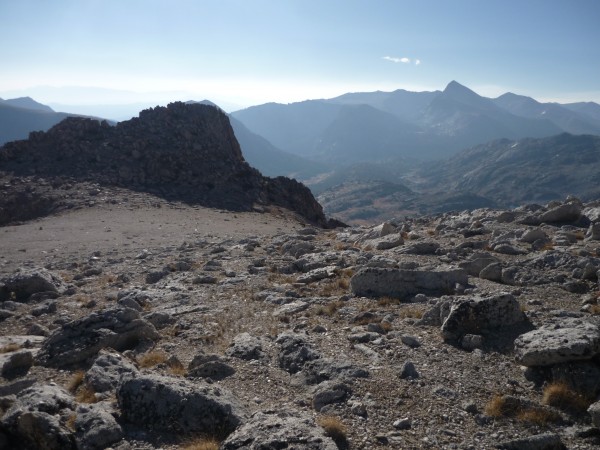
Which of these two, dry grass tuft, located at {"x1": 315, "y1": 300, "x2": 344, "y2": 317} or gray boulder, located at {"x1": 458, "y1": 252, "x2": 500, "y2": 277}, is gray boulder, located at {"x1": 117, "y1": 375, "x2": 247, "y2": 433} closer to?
Result: dry grass tuft, located at {"x1": 315, "y1": 300, "x2": 344, "y2": 317}

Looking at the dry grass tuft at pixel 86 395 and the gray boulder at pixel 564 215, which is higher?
the gray boulder at pixel 564 215

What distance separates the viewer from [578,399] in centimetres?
724

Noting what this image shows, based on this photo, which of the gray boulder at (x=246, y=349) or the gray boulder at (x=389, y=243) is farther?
the gray boulder at (x=389, y=243)

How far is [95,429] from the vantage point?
6996 millimetres

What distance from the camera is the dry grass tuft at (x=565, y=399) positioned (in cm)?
719

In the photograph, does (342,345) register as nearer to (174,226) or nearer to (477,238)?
(477,238)

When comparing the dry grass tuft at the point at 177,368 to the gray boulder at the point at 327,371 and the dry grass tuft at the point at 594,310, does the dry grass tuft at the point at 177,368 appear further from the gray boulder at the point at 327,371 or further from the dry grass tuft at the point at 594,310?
the dry grass tuft at the point at 594,310

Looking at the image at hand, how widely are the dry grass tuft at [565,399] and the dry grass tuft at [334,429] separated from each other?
130 inches

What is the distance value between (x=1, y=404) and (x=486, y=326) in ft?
30.8

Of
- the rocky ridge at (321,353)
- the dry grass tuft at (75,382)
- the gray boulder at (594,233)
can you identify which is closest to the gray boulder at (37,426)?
the rocky ridge at (321,353)

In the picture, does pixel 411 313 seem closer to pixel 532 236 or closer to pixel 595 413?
pixel 595 413

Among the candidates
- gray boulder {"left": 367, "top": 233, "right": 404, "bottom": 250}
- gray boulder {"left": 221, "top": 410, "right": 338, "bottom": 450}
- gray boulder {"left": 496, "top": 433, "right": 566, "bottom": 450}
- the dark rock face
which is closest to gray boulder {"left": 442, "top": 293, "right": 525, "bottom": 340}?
gray boulder {"left": 496, "top": 433, "right": 566, "bottom": 450}

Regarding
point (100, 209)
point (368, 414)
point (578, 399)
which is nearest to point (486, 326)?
point (578, 399)

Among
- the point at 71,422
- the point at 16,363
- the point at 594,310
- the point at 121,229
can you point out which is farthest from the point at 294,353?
the point at 121,229
